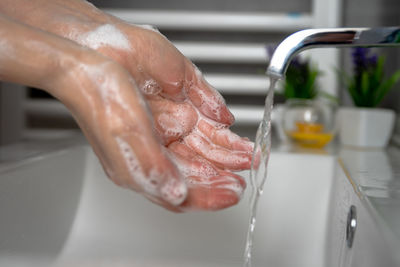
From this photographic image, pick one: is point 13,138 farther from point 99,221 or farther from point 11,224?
point 11,224

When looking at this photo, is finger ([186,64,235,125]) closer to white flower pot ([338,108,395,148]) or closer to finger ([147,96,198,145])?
finger ([147,96,198,145])

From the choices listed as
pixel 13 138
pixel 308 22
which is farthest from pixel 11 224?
pixel 308 22

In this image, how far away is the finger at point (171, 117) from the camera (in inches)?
25.7

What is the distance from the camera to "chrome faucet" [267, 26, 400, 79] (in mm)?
470

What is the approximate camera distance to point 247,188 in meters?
0.89

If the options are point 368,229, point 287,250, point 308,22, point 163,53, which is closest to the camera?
point 368,229

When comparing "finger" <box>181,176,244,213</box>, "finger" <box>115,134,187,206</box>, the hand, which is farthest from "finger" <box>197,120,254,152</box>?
"finger" <box>115,134,187,206</box>

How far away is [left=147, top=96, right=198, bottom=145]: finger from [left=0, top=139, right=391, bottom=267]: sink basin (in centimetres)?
22

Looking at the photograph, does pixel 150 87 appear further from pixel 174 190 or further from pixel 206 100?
pixel 174 190

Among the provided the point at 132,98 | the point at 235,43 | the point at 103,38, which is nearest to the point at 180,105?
the point at 103,38

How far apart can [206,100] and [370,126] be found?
1.69 ft

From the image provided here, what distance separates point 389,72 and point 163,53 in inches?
33.6

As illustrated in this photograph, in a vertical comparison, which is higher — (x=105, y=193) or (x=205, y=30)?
(x=205, y=30)

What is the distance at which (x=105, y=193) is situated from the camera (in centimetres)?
91
